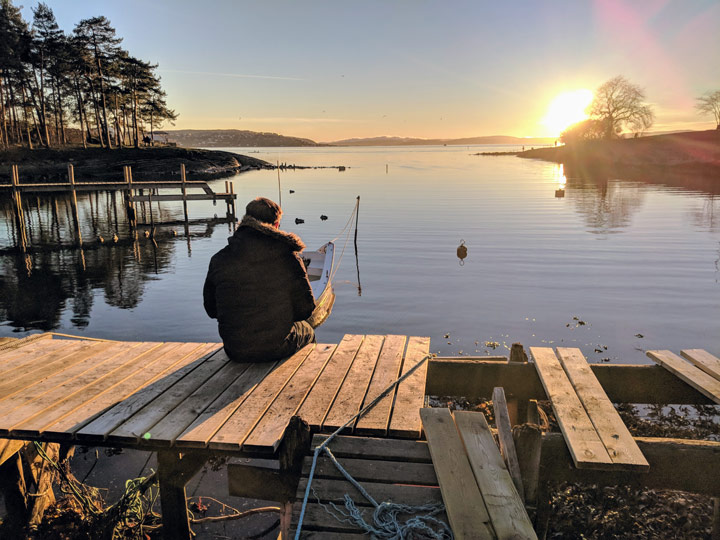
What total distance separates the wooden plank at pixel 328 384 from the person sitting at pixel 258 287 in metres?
0.74

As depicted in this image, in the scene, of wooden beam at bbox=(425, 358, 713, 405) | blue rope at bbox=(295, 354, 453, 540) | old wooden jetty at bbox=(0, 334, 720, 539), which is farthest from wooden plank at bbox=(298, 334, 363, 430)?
wooden beam at bbox=(425, 358, 713, 405)

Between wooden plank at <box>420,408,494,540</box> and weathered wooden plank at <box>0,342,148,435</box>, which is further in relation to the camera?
weathered wooden plank at <box>0,342,148,435</box>

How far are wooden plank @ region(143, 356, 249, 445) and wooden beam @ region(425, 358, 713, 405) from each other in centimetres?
250

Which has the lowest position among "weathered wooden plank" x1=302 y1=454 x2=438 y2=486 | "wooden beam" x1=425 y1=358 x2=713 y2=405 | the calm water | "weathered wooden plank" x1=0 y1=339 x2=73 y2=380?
the calm water

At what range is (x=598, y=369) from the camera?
6.09 m

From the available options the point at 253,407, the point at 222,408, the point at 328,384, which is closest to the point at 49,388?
the point at 222,408

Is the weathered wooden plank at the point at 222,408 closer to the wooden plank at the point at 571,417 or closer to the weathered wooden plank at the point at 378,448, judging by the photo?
the weathered wooden plank at the point at 378,448

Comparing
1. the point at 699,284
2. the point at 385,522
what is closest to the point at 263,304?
the point at 385,522

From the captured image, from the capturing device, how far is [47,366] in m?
6.25

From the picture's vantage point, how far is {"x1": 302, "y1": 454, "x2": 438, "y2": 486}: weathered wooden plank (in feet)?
13.1

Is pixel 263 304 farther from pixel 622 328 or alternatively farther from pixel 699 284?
pixel 699 284

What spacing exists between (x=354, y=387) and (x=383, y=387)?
33 cm

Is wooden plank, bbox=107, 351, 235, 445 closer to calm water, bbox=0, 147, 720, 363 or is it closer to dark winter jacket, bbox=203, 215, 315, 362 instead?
dark winter jacket, bbox=203, 215, 315, 362

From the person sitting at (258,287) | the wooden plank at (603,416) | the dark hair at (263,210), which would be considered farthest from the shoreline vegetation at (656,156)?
the dark hair at (263,210)
